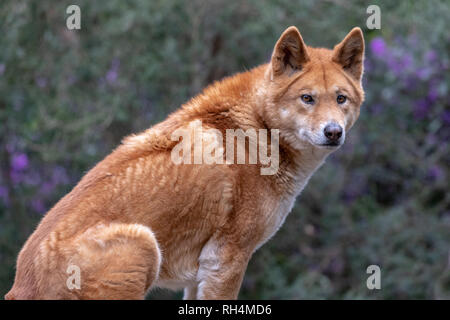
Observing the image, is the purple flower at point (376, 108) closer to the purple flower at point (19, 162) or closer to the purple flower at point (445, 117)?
the purple flower at point (445, 117)

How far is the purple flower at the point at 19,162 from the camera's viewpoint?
7434 millimetres

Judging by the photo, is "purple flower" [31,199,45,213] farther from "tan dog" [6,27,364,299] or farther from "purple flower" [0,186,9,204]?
"tan dog" [6,27,364,299]

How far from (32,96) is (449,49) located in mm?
Answer: 4967

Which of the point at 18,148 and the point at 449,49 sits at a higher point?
the point at 449,49

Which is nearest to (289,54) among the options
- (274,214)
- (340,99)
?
(340,99)

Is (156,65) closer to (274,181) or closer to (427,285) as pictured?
(274,181)

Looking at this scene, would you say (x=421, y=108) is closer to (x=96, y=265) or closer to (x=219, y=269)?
(x=219, y=269)

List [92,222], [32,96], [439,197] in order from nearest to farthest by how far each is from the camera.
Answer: [92,222] < [32,96] < [439,197]

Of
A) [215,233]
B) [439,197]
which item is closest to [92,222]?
[215,233]

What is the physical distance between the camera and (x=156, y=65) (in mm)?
7695

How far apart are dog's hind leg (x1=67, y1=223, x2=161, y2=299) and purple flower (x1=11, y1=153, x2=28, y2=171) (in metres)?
4.09

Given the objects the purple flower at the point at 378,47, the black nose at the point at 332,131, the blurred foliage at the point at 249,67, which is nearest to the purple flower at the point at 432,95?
the blurred foliage at the point at 249,67

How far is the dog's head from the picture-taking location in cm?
427

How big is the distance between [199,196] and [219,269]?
495mm
